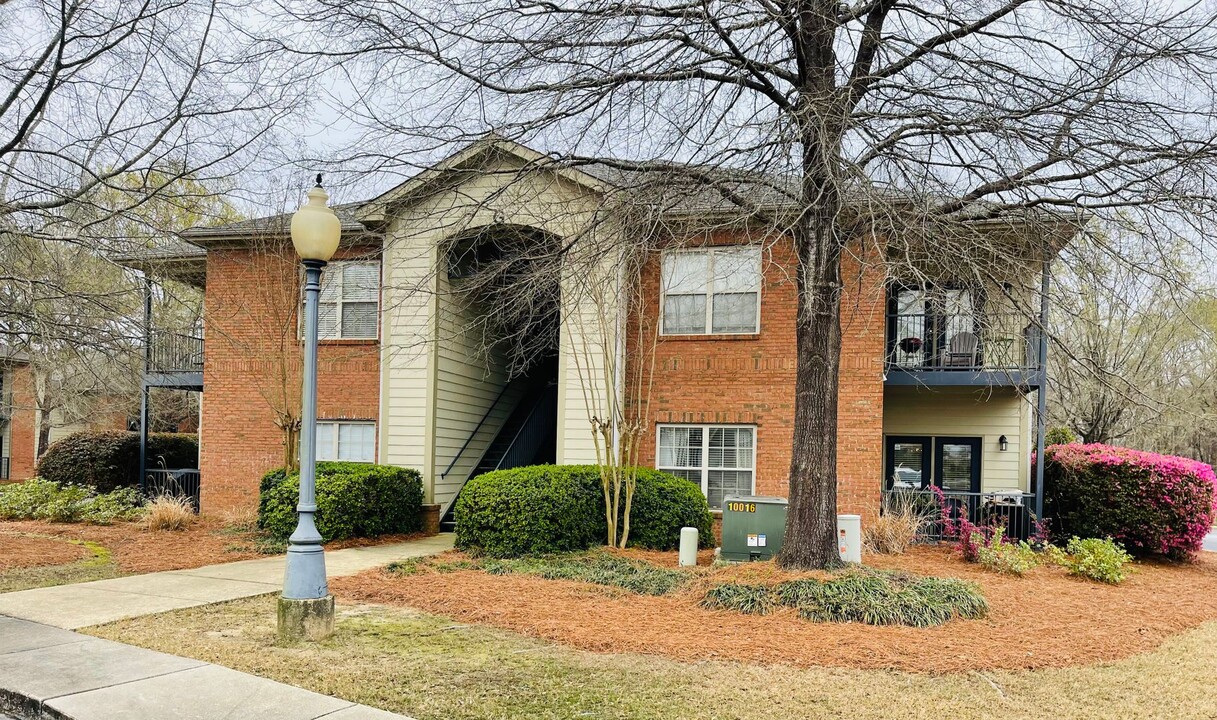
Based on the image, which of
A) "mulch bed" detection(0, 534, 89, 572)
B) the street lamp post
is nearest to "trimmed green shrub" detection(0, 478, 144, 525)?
"mulch bed" detection(0, 534, 89, 572)

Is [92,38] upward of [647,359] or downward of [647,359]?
upward

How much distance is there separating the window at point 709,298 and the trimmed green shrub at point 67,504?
1086 cm

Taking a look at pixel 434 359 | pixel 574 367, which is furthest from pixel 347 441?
pixel 574 367

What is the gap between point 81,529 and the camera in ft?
51.0

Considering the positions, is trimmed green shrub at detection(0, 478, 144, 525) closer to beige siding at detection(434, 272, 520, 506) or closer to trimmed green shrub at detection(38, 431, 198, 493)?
trimmed green shrub at detection(38, 431, 198, 493)

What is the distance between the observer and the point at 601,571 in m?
A: 10.8

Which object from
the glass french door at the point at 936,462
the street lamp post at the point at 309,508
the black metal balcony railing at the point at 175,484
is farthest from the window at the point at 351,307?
the glass french door at the point at 936,462

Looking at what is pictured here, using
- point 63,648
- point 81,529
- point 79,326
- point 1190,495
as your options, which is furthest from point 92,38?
point 1190,495

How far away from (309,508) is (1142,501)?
1269 cm

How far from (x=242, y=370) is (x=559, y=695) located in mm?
13223

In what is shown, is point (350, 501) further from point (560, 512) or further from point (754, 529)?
point (754, 529)

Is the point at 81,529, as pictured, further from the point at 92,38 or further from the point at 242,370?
the point at 92,38

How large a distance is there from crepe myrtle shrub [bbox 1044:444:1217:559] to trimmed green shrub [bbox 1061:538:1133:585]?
188 cm

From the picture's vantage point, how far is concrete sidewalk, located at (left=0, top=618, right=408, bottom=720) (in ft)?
17.7
